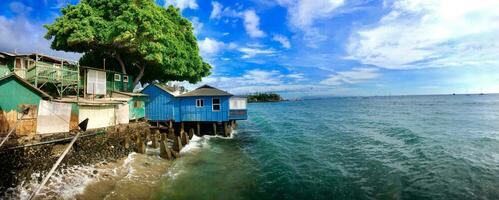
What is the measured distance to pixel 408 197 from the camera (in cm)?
1365

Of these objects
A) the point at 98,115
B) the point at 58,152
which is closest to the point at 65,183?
the point at 58,152

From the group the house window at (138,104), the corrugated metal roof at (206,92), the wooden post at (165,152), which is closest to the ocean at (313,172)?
the wooden post at (165,152)

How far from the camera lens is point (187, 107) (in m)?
29.5

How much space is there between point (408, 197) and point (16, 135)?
2051 centimetres

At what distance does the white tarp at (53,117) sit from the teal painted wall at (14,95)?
1.96 ft

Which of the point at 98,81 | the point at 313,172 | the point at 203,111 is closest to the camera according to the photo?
the point at 313,172

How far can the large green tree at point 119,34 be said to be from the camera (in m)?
25.1

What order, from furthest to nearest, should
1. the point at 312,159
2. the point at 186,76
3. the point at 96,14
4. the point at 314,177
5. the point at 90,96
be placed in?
the point at 186,76 < the point at 96,14 < the point at 90,96 < the point at 312,159 < the point at 314,177

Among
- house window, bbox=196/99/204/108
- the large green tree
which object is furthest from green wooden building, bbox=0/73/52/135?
house window, bbox=196/99/204/108

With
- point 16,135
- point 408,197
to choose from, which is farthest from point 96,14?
point 408,197

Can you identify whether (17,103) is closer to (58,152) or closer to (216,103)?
(58,152)

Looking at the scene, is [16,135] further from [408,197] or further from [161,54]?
[408,197]

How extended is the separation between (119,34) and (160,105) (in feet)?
26.4

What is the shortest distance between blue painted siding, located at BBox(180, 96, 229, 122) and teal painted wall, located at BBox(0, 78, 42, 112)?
46.2 feet
